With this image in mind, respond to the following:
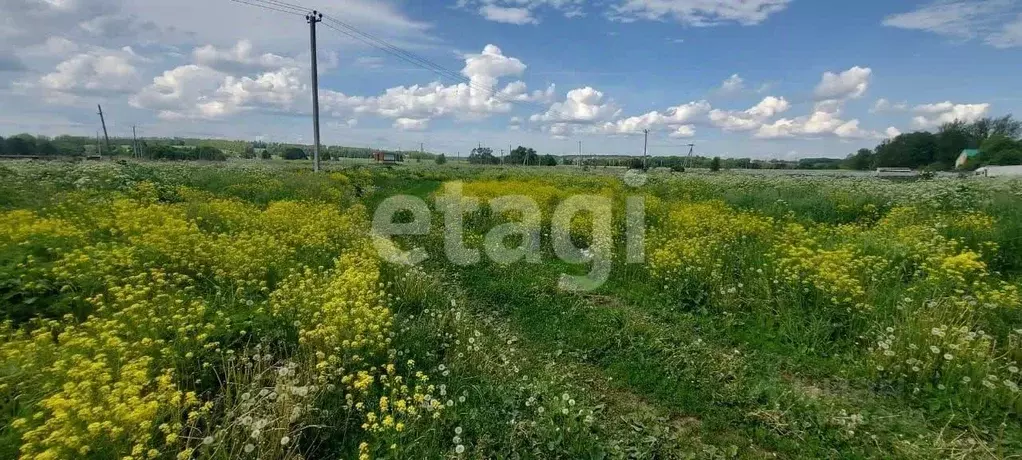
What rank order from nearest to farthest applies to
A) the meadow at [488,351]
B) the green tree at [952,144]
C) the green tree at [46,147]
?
1. the meadow at [488,351]
2. the green tree at [46,147]
3. the green tree at [952,144]

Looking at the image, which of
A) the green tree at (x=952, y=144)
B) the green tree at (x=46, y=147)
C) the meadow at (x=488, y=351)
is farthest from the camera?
the green tree at (x=952, y=144)

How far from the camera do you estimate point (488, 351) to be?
5477 millimetres

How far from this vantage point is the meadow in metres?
3.41

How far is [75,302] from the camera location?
4641mm

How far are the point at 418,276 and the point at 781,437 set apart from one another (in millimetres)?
4882

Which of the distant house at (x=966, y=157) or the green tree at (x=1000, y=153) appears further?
the distant house at (x=966, y=157)

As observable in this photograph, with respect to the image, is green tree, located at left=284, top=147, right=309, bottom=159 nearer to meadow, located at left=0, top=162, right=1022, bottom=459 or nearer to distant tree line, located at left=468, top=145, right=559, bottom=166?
distant tree line, located at left=468, top=145, right=559, bottom=166

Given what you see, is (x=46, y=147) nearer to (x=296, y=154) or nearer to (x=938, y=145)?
(x=296, y=154)

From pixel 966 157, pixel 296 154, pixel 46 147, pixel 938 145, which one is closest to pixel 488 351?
pixel 46 147

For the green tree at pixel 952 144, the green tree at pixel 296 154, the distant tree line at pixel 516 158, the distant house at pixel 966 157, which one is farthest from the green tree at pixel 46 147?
the green tree at pixel 952 144

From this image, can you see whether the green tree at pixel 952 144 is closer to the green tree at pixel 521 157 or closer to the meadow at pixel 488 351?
the green tree at pixel 521 157

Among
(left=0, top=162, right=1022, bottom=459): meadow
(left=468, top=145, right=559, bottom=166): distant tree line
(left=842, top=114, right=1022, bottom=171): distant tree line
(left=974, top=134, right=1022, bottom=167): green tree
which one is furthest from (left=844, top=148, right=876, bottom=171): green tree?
(left=0, top=162, right=1022, bottom=459): meadow

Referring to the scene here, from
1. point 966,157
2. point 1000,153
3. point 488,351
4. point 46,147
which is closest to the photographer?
point 488,351

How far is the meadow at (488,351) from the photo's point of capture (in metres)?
3.41
